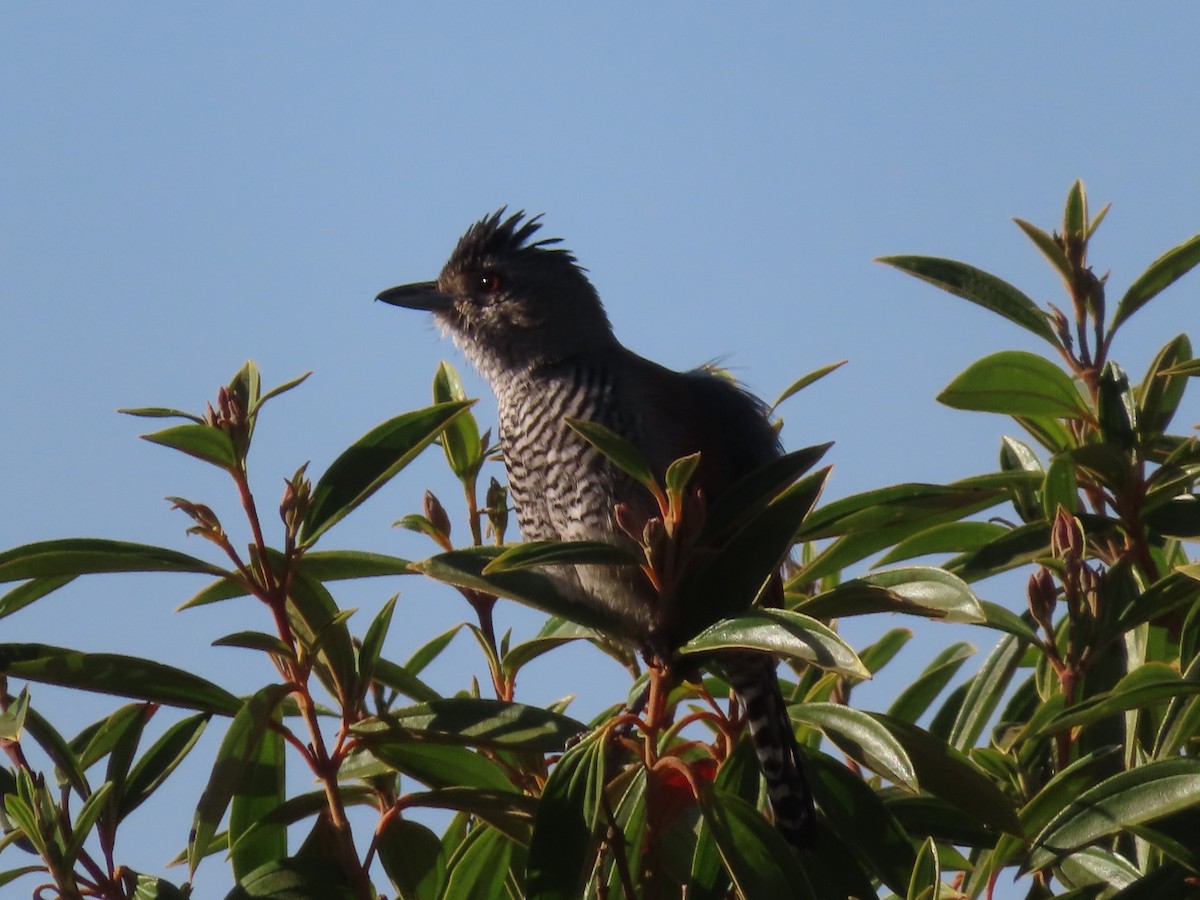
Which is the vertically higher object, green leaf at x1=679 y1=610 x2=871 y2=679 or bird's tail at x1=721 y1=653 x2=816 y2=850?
green leaf at x1=679 y1=610 x2=871 y2=679

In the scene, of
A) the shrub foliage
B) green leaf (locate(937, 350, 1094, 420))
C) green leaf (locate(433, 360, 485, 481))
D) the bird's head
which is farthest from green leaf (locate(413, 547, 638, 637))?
the bird's head

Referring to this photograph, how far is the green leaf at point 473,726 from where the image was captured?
2.68m

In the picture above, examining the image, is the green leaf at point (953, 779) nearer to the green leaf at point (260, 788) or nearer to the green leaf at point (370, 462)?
the green leaf at point (370, 462)

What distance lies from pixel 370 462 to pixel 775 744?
1.06 metres

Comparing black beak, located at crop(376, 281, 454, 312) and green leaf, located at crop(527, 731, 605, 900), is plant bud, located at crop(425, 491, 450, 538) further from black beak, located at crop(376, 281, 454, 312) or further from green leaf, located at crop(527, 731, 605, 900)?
black beak, located at crop(376, 281, 454, 312)

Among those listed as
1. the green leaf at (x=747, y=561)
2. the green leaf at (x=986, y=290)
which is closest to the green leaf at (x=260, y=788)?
the green leaf at (x=747, y=561)

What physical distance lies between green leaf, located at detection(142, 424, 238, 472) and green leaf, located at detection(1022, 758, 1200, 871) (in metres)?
1.60

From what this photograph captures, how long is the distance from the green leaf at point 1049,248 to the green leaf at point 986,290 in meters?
0.13

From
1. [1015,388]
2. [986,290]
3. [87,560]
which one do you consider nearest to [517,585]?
[87,560]

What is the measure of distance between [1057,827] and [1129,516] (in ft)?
3.14

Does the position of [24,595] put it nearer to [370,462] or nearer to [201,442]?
[201,442]

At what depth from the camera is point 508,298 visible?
16.7 ft

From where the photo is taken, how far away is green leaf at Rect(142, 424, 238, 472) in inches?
102

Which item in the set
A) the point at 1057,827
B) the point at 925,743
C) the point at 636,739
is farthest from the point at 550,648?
the point at 1057,827
